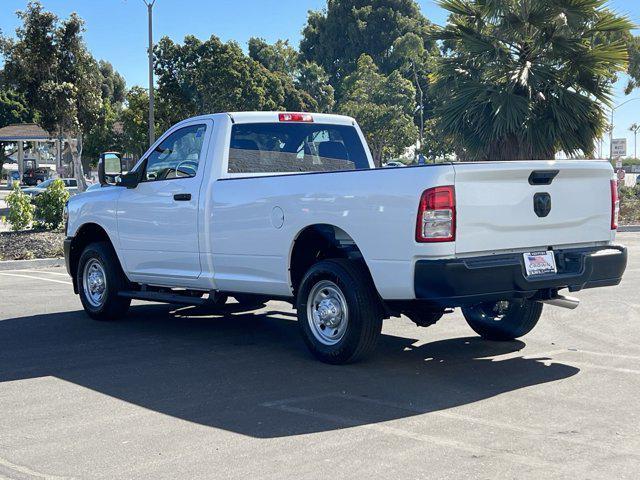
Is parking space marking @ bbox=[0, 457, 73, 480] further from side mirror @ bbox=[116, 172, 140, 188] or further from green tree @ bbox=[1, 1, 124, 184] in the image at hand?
green tree @ bbox=[1, 1, 124, 184]

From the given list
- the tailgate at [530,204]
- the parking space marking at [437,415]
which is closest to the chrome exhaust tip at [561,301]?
the tailgate at [530,204]

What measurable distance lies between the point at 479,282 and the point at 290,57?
7203 cm

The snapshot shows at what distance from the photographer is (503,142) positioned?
70.8 feet

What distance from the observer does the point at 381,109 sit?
5753 centimetres

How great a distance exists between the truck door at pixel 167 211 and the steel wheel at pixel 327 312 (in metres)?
1.53

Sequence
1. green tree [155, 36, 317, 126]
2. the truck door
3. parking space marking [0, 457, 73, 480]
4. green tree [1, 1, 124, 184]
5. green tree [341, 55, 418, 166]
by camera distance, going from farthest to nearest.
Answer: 1. green tree [341, 55, 418, 166]
2. green tree [155, 36, 317, 126]
3. green tree [1, 1, 124, 184]
4. the truck door
5. parking space marking [0, 457, 73, 480]

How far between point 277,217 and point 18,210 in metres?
13.2

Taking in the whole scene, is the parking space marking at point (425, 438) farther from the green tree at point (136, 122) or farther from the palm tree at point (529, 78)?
the green tree at point (136, 122)

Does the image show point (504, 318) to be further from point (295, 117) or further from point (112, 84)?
point (112, 84)

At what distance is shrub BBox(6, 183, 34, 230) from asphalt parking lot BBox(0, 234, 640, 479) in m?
10.4

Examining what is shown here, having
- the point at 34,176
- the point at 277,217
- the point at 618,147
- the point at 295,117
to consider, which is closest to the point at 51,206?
the point at 295,117

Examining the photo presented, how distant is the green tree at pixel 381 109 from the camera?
57406mm

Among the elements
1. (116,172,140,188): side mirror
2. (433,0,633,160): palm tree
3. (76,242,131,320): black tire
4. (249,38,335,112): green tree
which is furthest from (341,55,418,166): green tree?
(116,172,140,188): side mirror

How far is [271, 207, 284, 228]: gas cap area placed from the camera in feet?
24.5
